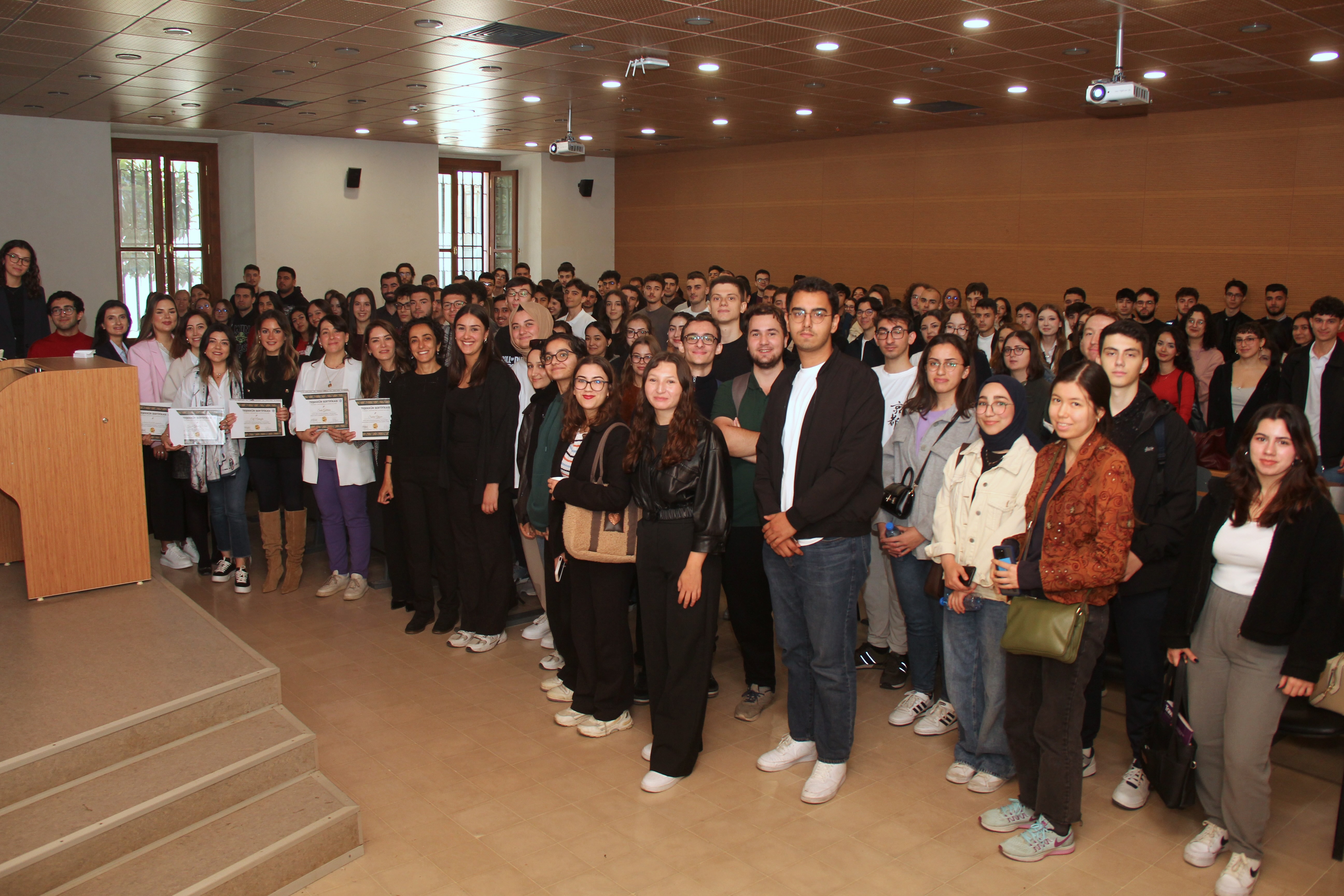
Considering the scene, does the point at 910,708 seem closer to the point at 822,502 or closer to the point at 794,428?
the point at 822,502

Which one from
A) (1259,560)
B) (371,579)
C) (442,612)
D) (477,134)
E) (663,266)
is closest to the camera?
(1259,560)

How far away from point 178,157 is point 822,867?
14731 mm

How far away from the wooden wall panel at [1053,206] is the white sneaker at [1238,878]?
27.6 ft

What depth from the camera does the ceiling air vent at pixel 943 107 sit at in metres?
10.4

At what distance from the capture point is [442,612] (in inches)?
206

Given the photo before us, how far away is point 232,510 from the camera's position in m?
5.85

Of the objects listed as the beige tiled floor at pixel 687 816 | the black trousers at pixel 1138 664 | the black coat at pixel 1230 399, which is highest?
the black coat at pixel 1230 399

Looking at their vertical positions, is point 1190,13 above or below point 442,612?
above

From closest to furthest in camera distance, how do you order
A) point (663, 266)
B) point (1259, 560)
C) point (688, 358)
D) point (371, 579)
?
point (1259, 560) → point (688, 358) → point (371, 579) → point (663, 266)

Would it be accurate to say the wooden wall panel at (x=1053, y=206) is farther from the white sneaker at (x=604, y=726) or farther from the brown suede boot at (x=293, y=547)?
the brown suede boot at (x=293, y=547)

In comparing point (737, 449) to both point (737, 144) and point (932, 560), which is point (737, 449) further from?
point (737, 144)

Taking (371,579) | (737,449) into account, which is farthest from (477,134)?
(737,449)

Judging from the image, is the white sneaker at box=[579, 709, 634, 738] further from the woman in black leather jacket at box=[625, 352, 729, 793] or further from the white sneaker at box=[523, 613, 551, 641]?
the white sneaker at box=[523, 613, 551, 641]

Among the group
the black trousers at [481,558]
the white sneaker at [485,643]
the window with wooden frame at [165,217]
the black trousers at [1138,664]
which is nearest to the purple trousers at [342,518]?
the black trousers at [481,558]
